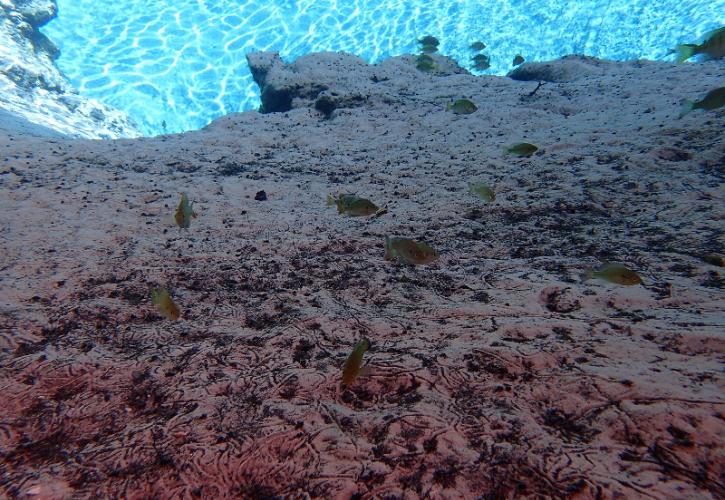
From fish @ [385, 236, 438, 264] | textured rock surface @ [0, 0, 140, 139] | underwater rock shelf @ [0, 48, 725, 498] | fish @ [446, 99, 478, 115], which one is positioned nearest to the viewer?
underwater rock shelf @ [0, 48, 725, 498]

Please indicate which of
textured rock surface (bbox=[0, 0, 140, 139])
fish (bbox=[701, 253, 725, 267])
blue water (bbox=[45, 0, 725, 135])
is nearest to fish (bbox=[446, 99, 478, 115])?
fish (bbox=[701, 253, 725, 267])

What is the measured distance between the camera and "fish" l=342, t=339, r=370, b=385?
2.16m

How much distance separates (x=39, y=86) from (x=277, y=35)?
10896 mm

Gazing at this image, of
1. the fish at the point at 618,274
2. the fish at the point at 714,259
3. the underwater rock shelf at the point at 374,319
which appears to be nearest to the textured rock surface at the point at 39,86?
the underwater rock shelf at the point at 374,319

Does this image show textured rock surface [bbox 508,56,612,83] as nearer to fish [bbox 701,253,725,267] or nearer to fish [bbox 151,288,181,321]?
fish [bbox 701,253,725,267]

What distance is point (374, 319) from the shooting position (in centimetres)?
317

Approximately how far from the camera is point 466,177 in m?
6.09

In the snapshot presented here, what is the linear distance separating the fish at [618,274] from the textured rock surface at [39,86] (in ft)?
50.7

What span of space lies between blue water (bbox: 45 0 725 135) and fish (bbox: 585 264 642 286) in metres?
19.0

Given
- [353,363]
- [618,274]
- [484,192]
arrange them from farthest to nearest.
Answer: [484,192] < [618,274] < [353,363]

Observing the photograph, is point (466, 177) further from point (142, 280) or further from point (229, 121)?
point (229, 121)

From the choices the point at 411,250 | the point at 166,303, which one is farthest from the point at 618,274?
the point at 166,303

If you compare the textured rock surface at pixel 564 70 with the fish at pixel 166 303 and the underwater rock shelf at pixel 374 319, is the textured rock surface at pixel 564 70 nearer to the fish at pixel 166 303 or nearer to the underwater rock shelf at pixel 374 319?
the underwater rock shelf at pixel 374 319

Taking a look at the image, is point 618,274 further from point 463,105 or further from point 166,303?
point 463,105
